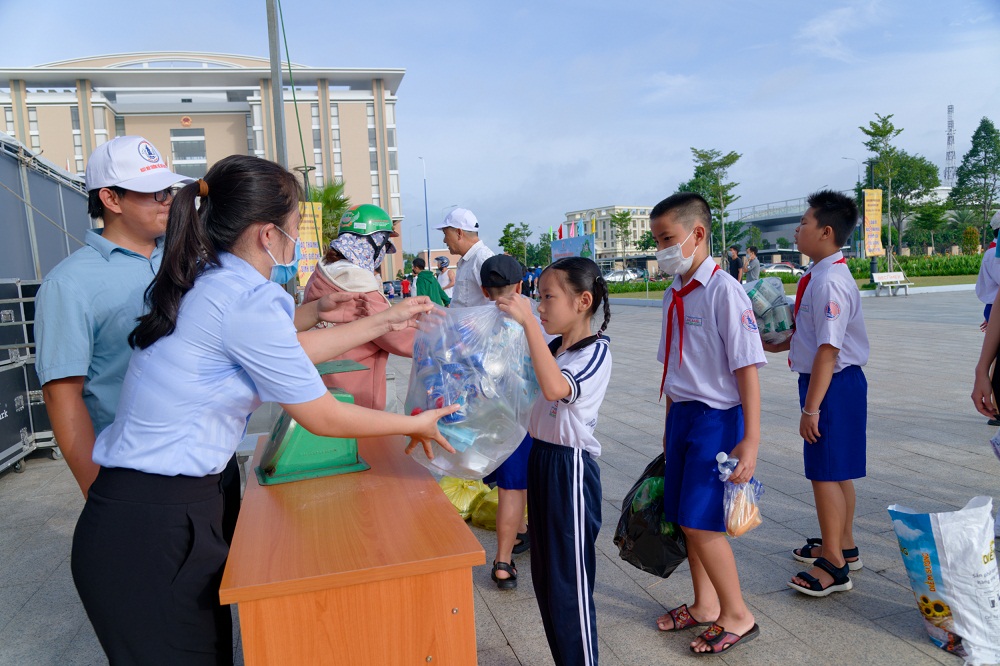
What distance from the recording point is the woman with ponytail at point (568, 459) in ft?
7.03

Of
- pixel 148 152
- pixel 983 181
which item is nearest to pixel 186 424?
pixel 148 152

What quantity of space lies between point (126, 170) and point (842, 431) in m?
2.94

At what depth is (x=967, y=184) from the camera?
48.3 m

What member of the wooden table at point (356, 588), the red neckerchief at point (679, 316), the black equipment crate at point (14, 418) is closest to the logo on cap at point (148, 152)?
the wooden table at point (356, 588)

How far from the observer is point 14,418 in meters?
5.45

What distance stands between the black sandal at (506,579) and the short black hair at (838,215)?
84.0 inches

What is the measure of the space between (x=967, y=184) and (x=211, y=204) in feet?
195

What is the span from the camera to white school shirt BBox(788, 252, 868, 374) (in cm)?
277

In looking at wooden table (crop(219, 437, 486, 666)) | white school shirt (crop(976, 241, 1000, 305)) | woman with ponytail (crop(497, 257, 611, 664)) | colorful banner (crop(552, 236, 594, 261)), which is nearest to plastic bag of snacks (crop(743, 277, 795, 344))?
woman with ponytail (crop(497, 257, 611, 664))

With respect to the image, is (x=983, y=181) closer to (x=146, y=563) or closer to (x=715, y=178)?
(x=715, y=178)

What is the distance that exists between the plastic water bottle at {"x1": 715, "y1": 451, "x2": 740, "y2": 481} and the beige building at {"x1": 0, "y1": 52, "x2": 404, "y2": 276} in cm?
5026

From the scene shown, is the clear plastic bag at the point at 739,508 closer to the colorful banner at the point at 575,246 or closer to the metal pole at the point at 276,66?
the metal pole at the point at 276,66

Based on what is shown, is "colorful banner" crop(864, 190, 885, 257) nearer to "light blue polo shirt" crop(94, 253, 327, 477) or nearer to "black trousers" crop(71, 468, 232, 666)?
"light blue polo shirt" crop(94, 253, 327, 477)

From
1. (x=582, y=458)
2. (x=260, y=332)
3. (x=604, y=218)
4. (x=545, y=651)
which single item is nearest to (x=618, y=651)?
(x=545, y=651)
